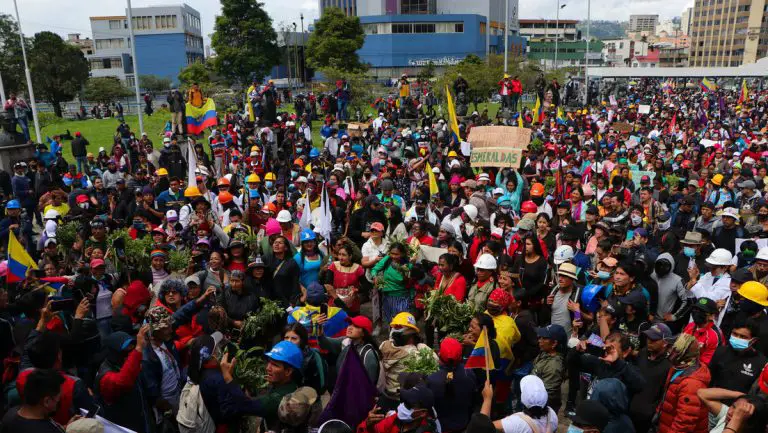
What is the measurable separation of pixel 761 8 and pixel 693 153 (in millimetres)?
130445

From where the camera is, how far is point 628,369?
14.9 ft

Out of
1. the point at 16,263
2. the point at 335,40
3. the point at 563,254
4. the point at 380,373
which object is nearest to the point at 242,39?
the point at 335,40

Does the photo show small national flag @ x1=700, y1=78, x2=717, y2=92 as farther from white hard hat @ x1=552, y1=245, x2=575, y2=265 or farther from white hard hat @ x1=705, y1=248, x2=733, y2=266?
white hard hat @ x1=552, y1=245, x2=575, y2=265

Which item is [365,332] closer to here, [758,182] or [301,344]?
[301,344]

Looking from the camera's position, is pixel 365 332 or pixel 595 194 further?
pixel 595 194

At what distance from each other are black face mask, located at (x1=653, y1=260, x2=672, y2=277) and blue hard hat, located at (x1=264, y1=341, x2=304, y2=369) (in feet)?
12.7

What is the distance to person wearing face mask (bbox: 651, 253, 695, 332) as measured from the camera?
20.2 ft

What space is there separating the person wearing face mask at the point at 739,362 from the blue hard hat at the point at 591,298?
122 centimetres

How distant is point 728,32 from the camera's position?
129m

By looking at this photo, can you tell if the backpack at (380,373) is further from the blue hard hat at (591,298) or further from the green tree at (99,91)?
the green tree at (99,91)

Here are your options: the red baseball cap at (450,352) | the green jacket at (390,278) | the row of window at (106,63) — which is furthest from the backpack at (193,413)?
the row of window at (106,63)

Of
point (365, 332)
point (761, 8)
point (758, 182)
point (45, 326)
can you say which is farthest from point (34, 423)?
point (761, 8)

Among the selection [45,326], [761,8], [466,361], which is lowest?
[466,361]

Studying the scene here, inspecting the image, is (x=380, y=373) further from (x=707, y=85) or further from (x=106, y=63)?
(x=106, y=63)
